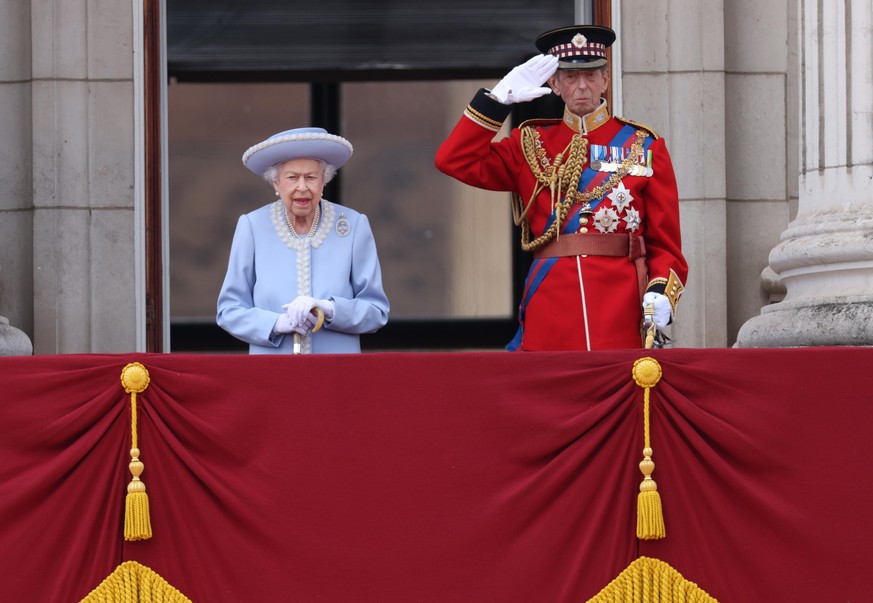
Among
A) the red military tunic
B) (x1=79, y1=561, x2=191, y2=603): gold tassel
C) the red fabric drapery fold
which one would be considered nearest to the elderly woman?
the red military tunic

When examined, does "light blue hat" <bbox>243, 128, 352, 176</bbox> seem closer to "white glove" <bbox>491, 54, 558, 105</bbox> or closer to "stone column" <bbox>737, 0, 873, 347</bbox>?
"white glove" <bbox>491, 54, 558, 105</bbox>

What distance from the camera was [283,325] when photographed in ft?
19.0

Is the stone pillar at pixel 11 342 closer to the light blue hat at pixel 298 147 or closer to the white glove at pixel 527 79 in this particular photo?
the light blue hat at pixel 298 147

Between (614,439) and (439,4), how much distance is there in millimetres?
5458

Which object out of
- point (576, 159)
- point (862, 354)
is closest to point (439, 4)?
point (576, 159)

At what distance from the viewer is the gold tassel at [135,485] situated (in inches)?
204

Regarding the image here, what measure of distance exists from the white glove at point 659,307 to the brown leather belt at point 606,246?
0.17 metres

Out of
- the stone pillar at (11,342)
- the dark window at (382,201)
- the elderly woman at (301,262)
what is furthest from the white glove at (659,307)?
the dark window at (382,201)

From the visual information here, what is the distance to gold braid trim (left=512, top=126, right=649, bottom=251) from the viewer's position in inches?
243

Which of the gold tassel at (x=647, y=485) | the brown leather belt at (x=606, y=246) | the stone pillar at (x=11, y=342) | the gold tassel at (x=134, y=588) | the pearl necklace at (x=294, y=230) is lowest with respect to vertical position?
the gold tassel at (x=134, y=588)

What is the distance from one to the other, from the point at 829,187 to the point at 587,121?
1269 millimetres

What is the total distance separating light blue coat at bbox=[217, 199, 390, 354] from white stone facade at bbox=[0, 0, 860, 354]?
2.34 metres

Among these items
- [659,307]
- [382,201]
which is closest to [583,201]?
[659,307]

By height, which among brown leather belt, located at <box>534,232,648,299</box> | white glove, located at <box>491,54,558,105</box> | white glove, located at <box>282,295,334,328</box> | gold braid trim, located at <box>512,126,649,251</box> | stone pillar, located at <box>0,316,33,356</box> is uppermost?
white glove, located at <box>491,54,558,105</box>
